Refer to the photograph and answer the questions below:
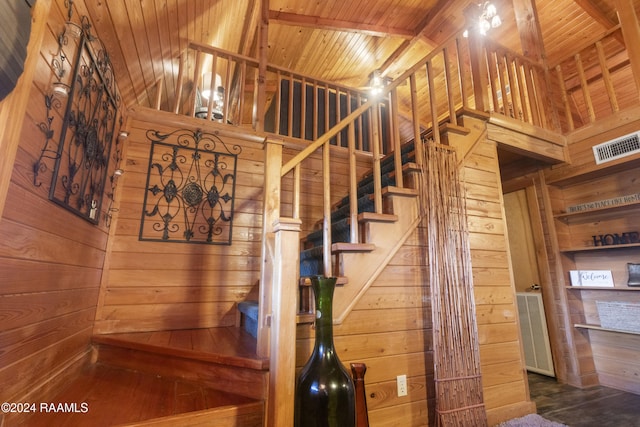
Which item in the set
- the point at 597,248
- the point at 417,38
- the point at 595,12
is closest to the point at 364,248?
the point at 597,248

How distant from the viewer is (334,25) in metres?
3.76

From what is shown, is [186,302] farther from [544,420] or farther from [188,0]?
[544,420]

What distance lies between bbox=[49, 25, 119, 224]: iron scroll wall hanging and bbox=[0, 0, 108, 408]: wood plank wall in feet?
0.21

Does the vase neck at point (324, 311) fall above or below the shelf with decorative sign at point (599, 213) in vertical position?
below

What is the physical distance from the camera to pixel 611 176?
2861 millimetres

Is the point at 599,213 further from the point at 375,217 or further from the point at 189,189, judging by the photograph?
the point at 189,189

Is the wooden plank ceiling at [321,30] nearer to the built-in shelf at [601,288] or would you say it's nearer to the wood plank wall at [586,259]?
the wood plank wall at [586,259]

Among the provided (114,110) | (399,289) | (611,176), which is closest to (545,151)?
(611,176)

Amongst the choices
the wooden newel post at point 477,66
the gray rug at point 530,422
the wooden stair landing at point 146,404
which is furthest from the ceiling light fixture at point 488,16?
the wooden stair landing at point 146,404

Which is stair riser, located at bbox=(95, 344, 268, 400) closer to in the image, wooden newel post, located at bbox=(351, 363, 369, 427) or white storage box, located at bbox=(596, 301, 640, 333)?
wooden newel post, located at bbox=(351, 363, 369, 427)

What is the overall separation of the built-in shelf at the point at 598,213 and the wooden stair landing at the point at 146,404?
333 centimetres

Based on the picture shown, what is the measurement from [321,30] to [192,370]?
429cm

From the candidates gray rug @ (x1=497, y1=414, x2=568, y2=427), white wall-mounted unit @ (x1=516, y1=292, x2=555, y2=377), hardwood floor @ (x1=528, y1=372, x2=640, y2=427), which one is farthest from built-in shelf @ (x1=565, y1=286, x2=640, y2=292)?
gray rug @ (x1=497, y1=414, x2=568, y2=427)

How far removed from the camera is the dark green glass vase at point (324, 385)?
136cm
